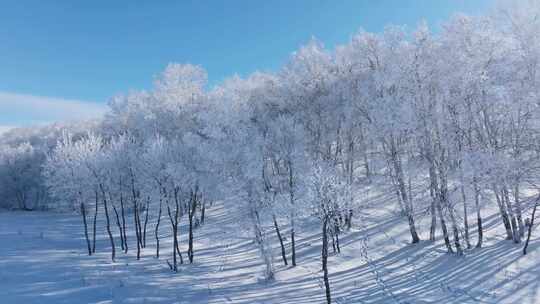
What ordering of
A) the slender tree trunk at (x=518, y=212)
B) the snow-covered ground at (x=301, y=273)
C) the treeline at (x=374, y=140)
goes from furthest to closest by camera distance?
the slender tree trunk at (x=518, y=212), the treeline at (x=374, y=140), the snow-covered ground at (x=301, y=273)

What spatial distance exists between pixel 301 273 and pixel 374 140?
11895 mm

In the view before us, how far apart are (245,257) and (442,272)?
1405 cm

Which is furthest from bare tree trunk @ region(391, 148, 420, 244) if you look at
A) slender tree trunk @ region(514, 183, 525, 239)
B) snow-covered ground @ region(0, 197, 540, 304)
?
slender tree trunk @ region(514, 183, 525, 239)

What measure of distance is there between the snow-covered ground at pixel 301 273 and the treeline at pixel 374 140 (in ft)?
5.06

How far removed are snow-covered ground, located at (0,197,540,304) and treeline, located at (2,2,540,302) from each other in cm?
154

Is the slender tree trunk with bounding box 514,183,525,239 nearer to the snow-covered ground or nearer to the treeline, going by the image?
the treeline

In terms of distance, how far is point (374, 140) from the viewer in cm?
2730

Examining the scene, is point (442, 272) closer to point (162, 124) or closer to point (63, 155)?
point (63, 155)

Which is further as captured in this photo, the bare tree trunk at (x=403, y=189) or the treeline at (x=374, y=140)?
the bare tree trunk at (x=403, y=189)

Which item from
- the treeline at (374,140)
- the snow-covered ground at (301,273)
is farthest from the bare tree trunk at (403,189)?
the snow-covered ground at (301,273)

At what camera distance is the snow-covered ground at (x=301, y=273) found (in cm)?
1739

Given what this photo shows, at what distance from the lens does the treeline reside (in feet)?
61.2

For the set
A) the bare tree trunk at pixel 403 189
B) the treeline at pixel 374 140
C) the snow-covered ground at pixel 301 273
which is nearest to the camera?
the snow-covered ground at pixel 301 273

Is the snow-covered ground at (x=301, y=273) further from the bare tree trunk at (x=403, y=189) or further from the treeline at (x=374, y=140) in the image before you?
the treeline at (x=374, y=140)
